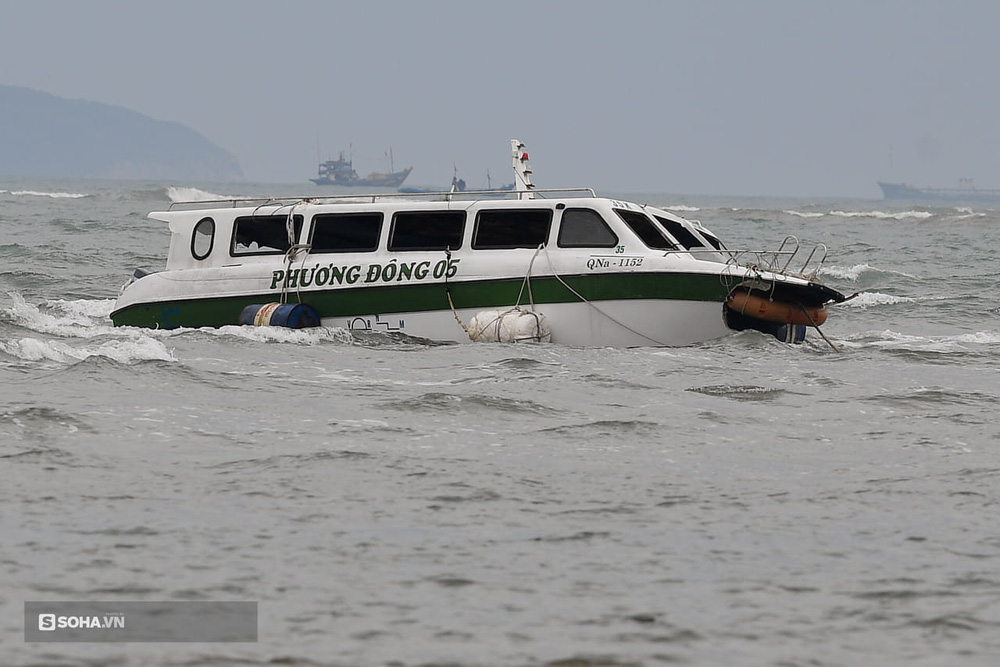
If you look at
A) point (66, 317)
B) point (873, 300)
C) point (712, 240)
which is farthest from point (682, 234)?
point (66, 317)

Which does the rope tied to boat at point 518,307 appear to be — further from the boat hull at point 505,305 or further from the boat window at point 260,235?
the boat window at point 260,235

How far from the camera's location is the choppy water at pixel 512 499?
18.1 ft

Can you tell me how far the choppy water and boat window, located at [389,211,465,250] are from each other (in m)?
1.69

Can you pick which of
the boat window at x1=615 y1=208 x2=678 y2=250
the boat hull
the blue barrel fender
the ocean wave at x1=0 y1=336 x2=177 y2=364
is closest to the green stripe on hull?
the boat hull

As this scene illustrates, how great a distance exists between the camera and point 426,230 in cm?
1598

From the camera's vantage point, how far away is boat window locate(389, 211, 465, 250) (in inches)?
625

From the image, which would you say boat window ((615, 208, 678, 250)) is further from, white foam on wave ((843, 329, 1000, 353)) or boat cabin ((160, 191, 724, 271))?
white foam on wave ((843, 329, 1000, 353))

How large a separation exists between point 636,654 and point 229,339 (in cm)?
1051

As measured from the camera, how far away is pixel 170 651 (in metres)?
5.20

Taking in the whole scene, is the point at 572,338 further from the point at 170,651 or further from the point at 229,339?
the point at 170,651

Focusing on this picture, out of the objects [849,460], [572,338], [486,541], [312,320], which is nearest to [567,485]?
[486,541]

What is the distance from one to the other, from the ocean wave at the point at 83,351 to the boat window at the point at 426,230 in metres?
3.23

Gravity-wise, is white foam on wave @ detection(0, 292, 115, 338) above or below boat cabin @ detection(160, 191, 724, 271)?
below

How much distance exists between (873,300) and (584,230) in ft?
30.8
